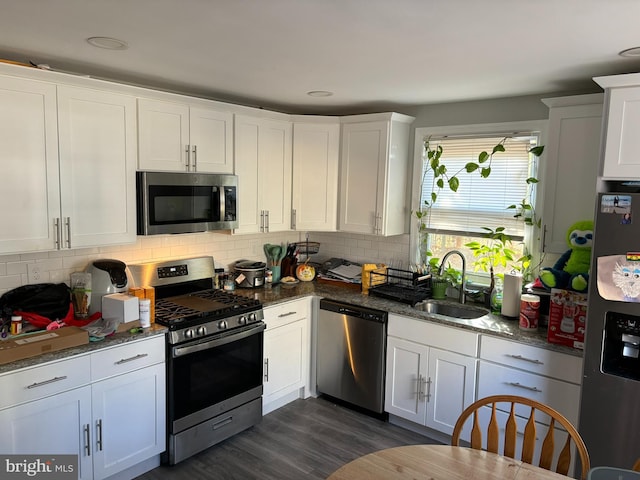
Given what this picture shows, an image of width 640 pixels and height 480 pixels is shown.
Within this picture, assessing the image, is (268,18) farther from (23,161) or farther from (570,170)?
(570,170)

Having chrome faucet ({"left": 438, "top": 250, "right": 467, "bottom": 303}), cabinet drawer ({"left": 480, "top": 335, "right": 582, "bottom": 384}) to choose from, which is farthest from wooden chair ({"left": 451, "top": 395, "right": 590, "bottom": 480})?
chrome faucet ({"left": 438, "top": 250, "right": 467, "bottom": 303})

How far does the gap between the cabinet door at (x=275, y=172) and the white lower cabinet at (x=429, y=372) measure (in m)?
1.26

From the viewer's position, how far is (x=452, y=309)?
142 inches

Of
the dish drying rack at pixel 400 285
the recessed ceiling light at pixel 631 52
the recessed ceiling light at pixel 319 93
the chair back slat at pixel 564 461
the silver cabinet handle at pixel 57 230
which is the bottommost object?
the chair back slat at pixel 564 461

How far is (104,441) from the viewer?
2.60 metres

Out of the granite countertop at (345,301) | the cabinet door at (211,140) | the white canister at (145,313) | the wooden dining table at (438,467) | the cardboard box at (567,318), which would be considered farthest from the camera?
the cabinet door at (211,140)

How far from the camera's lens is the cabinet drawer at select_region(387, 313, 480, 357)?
3066mm

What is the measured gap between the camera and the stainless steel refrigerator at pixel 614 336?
88.4 inches

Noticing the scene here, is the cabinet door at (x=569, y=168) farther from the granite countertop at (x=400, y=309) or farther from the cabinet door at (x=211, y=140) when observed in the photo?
the cabinet door at (x=211, y=140)

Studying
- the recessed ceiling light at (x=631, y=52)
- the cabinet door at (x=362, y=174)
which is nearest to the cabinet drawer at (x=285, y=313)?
the cabinet door at (x=362, y=174)

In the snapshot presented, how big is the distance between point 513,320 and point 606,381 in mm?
869

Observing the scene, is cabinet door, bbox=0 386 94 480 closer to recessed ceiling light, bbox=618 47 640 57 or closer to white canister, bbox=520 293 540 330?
white canister, bbox=520 293 540 330

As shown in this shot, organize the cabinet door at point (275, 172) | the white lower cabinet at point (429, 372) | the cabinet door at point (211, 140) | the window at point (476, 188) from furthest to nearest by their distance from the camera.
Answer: the cabinet door at point (275, 172)
the window at point (476, 188)
the cabinet door at point (211, 140)
the white lower cabinet at point (429, 372)

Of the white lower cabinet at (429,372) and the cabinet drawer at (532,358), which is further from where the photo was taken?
the white lower cabinet at (429,372)
